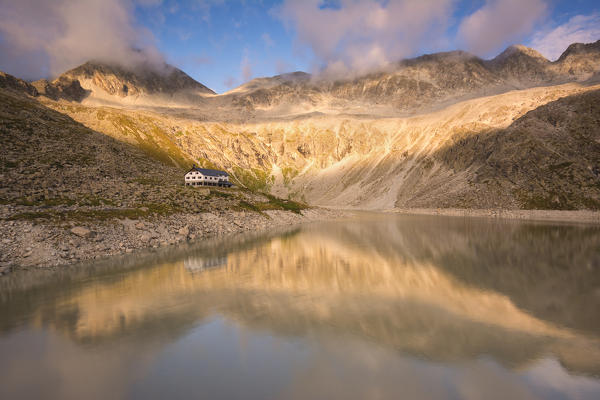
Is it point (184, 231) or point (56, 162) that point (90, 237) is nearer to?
point (184, 231)

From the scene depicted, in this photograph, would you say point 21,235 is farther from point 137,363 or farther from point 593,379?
Result: point 593,379

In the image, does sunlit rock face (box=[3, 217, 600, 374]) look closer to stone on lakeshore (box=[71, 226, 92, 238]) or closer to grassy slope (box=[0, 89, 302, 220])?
stone on lakeshore (box=[71, 226, 92, 238])

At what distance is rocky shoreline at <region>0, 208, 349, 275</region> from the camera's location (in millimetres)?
29172

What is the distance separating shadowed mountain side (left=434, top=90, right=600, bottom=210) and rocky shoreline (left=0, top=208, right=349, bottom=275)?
94201 millimetres

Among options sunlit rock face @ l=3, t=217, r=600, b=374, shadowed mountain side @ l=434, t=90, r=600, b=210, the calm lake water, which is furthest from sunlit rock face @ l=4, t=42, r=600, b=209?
the calm lake water

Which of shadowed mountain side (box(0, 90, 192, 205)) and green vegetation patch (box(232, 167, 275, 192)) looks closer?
shadowed mountain side (box(0, 90, 192, 205))

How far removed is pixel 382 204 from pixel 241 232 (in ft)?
327

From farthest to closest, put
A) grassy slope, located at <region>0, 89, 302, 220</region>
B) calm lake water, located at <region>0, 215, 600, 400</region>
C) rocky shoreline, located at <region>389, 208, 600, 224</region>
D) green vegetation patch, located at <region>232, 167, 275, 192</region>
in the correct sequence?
1. green vegetation patch, located at <region>232, 167, 275, 192</region>
2. rocky shoreline, located at <region>389, 208, 600, 224</region>
3. grassy slope, located at <region>0, 89, 302, 220</region>
4. calm lake water, located at <region>0, 215, 600, 400</region>

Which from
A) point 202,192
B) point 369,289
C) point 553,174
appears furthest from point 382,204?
point 369,289

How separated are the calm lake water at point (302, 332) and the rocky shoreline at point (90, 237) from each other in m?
3.25

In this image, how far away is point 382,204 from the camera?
146 m

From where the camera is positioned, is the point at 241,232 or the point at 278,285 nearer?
the point at 278,285

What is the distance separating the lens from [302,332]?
15227 millimetres

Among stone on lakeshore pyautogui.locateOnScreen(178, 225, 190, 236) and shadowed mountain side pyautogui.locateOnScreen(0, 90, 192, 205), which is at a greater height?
shadowed mountain side pyautogui.locateOnScreen(0, 90, 192, 205)
